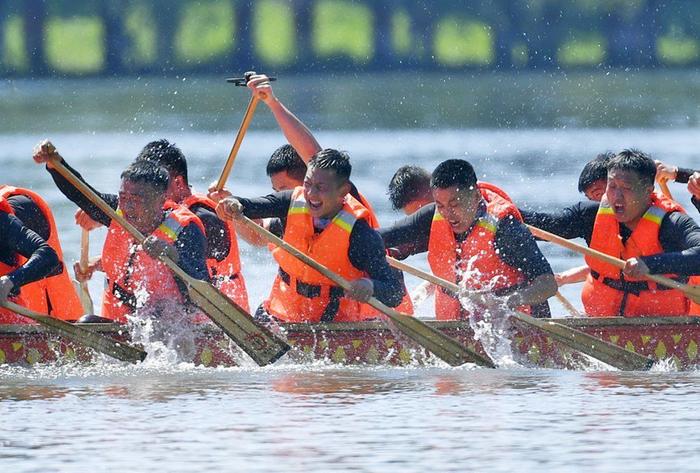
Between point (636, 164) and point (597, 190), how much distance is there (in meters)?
0.84

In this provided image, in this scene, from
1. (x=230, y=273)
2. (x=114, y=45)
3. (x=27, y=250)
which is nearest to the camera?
(x=27, y=250)

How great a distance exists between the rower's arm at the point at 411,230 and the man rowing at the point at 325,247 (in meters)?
0.25

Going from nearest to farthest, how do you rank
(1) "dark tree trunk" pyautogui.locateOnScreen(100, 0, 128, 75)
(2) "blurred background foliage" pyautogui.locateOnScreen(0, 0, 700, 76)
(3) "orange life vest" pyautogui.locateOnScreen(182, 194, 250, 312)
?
(3) "orange life vest" pyautogui.locateOnScreen(182, 194, 250, 312)
(1) "dark tree trunk" pyautogui.locateOnScreen(100, 0, 128, 75)
(2) "blurred background foliage" pyautogui.locateOnScreen(0, 0, 700, 76)

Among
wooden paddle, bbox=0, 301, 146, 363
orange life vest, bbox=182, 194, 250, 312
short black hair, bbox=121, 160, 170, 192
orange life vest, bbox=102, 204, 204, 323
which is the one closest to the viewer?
wooden paddle, bbox=0, 301, 146, 363

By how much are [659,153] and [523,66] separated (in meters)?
36.1

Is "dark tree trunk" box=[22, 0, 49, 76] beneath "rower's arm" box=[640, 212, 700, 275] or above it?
above

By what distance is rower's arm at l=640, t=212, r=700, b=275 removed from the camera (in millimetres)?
12664

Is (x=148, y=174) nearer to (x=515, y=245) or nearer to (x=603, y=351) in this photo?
(x=515, y=245)

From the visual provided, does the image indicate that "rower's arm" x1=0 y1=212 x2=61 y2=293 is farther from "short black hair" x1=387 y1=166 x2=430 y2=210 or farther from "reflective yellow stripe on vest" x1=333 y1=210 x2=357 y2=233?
"short black hair" x1=387 y1=166 x2=430 y2=210

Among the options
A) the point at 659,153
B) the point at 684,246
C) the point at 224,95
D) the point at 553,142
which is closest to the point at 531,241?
the point at 684,246

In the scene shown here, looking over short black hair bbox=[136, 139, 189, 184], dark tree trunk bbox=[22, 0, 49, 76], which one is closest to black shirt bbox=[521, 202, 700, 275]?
short black hair bbox=[136, 139, 189, 184]

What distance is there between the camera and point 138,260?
12.7 meters

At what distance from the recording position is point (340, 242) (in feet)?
41.7

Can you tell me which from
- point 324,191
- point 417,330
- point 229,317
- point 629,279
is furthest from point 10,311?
point 629,279
